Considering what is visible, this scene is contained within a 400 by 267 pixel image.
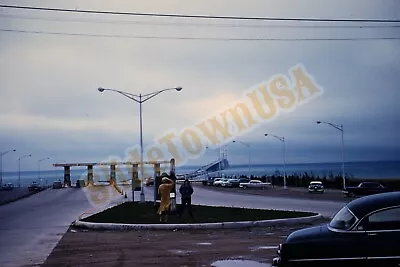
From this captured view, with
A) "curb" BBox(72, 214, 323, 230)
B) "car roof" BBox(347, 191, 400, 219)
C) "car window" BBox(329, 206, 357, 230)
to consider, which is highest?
"car roof" BBox(347, 191, 400, 219)

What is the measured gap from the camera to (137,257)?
1323cm

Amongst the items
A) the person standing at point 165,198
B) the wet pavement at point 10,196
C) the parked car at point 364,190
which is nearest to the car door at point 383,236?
the person standing at point 165,198

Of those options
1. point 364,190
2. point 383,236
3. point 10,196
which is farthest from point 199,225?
point 10,196

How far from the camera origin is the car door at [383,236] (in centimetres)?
753

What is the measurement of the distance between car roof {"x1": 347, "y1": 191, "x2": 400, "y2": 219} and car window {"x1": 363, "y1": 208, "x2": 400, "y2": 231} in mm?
81

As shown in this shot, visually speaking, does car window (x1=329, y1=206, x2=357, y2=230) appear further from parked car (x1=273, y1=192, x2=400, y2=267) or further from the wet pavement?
the wet pavement

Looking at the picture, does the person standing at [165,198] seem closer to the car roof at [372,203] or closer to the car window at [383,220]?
the car roof at [372,203]

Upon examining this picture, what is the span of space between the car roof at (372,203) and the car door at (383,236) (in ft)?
0.25

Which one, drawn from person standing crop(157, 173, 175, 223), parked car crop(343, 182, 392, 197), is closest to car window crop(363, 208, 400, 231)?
person standing crop(157, 173, 175, 223)

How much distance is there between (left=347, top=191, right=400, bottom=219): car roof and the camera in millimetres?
7859

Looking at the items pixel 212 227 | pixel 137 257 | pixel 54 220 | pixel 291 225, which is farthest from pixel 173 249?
pixel 54 220

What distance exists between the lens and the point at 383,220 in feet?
25.5

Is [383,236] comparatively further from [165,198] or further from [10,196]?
[10,196]

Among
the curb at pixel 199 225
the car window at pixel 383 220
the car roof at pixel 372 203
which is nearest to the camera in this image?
the car window at pixel 383 220
